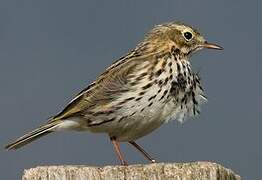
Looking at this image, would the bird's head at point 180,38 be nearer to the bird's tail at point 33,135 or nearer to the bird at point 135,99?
the bird at point 135,99

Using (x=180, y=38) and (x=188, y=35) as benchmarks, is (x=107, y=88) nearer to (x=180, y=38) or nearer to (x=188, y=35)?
(x=180, y=38)

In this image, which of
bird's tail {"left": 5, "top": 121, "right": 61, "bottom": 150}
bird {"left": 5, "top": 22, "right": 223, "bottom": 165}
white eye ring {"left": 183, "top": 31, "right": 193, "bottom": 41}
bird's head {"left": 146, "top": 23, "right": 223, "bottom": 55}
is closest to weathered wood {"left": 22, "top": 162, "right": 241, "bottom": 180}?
bird {"left": 5, "top": 22, "right": 223, "bottom": 165}

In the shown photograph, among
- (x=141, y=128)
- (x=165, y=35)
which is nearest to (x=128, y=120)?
(x=141, y=128)

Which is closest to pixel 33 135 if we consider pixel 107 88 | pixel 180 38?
pixel 107 88

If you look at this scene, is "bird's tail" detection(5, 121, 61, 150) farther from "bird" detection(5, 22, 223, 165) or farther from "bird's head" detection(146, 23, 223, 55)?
"bird's head" detection(146, 23, 223, 55)

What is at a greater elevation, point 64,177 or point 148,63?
point 148,63

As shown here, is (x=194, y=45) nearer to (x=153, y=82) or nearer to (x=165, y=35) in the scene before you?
(x=165, y=35)
